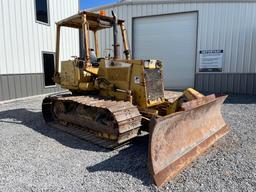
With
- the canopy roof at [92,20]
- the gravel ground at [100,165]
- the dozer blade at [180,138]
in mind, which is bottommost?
the gravel ground at [100,165]

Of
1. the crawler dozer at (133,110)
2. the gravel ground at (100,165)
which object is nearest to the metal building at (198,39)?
the gravel ground at (100,165)

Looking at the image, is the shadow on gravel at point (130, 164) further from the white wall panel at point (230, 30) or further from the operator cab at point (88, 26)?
the white wall panel at point (230, 30)

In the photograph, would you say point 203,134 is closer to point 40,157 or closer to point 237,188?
point 237,188

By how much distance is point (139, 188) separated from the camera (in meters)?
3.14

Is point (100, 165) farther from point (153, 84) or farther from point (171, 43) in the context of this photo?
point (171, 43)

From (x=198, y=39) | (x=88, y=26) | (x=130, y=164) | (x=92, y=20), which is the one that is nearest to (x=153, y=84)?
(x=130, y=164)

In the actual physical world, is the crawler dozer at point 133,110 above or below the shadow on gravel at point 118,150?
above

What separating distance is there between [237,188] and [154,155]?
3.82 ft

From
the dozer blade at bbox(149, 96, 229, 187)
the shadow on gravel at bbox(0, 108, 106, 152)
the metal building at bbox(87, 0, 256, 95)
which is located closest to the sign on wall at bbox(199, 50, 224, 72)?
the metal building at bbox(87, 0, 256, 95)

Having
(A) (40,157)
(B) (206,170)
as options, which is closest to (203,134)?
(B) (206,170)

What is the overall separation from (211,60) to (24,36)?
30.4ft

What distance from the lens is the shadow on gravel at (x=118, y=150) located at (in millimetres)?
3648

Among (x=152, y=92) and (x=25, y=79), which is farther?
(x=25, y=79)

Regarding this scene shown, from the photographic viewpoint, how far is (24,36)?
10141 millimetres
